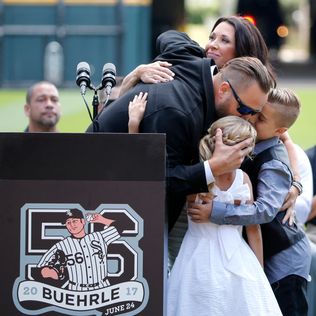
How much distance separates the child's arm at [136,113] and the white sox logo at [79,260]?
0.48 metres

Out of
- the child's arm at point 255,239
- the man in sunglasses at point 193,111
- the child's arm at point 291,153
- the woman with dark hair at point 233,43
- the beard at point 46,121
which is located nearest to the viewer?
the man in sunglasses at point 193,111

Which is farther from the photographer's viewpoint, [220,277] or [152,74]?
[152,74]

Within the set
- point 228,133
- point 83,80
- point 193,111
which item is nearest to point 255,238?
point 228,133

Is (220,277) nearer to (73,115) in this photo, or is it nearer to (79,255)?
(79,255)

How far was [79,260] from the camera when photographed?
456 centimetres

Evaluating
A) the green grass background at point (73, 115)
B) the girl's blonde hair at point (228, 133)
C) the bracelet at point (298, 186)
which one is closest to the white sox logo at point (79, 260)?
the girl's blonde hair at point (228, 133)

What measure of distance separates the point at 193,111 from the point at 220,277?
787 mm

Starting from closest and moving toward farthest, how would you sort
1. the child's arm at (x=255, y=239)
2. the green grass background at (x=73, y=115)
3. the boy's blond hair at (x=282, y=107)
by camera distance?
the child's arm at (x=255, y=239) → the boy's blond hair at (x=282, y=107) → the green grass background at (x=73, y=115)

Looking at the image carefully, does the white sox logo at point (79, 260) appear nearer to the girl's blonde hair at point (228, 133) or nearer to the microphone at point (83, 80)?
the girl's blonde hair at point (228, 133)

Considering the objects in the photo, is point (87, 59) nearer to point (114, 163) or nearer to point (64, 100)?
point (64, 100)

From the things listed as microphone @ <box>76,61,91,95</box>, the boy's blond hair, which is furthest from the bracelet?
microphone @ <box>76,61,91,95</box>

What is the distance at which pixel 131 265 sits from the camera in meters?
4.57

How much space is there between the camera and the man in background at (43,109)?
8.05 metres

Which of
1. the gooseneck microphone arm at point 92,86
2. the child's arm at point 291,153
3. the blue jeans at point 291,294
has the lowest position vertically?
the blue jeans at point 291,294
